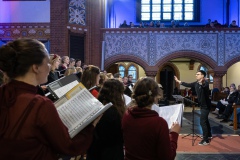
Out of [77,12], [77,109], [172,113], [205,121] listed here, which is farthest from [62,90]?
[77,12]

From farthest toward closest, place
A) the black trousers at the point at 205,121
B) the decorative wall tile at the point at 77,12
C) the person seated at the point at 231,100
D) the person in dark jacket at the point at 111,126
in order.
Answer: the decorative wall tile at the point at 77,12
the person seated at the point at 231,100
the black trousers at the point at 205,121
the person in dark jacket at the point at 111,126

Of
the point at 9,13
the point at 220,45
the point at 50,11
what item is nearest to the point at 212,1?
the point at 220,45

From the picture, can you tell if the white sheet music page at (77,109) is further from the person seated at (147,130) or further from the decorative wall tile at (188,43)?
the decorative wall tile at (188,43)

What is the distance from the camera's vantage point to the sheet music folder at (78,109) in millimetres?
1460

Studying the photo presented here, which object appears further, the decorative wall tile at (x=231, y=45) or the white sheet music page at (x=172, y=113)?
the decorative wall tile at (x=231, y=45)

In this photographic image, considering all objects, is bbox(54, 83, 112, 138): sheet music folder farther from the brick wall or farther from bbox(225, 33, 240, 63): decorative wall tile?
bbox(225, 33, 240, 63): decorative wall tile

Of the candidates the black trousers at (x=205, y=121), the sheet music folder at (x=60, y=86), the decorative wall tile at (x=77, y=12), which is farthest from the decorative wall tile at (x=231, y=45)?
the sheet music folder at (x=60, y=86)

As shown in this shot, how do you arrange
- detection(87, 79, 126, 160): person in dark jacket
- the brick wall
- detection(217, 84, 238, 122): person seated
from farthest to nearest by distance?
the brick wall
detection(217, 84, 238, 122): person seated
detection(87, 79, 126, 160): person in dark jacket

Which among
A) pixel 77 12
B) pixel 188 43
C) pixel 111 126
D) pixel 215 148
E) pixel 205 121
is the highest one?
pixel 77 12

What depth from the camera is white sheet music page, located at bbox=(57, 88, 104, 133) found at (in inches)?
58.4

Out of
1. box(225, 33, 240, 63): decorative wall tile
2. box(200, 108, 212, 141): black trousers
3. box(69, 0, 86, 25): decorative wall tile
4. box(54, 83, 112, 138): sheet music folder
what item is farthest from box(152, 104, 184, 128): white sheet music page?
box(225, 33, 240, 63): decorative wall tile

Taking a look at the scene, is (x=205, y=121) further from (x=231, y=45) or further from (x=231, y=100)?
(x=231, y=45)

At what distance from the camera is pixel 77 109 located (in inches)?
60.6

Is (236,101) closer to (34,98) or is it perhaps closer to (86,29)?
(86,29)
